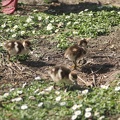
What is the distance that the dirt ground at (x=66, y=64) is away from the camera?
7.68m

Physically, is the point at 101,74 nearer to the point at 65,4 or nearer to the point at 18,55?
the point at 18,55

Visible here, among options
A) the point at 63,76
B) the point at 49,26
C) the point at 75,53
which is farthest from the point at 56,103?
the point at 49,26

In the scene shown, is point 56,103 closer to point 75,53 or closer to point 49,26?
point 75,53

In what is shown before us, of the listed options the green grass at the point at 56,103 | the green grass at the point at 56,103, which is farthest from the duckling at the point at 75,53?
the green grass at the point at 56,103

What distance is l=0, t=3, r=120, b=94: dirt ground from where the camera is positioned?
7.68 metres

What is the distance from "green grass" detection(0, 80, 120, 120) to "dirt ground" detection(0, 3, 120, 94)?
51 cm

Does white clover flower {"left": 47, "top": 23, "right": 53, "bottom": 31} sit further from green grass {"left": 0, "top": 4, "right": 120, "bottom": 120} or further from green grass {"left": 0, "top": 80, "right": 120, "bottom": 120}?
green grass {"left": 0, "top": 80, "right": 120, "bottom": 120}

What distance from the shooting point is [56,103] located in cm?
658

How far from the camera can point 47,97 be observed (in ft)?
22.3

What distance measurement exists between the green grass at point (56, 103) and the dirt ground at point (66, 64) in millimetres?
507

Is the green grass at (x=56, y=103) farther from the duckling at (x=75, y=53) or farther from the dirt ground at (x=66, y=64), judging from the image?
the duckling at (x=75, y=53)

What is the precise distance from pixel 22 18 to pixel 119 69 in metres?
3.69

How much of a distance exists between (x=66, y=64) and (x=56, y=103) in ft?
5.89

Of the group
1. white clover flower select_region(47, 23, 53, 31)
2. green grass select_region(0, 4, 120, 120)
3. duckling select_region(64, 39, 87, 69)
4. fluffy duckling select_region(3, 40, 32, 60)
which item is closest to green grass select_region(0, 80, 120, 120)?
green grass select_region(0, 4, 120, 120)
